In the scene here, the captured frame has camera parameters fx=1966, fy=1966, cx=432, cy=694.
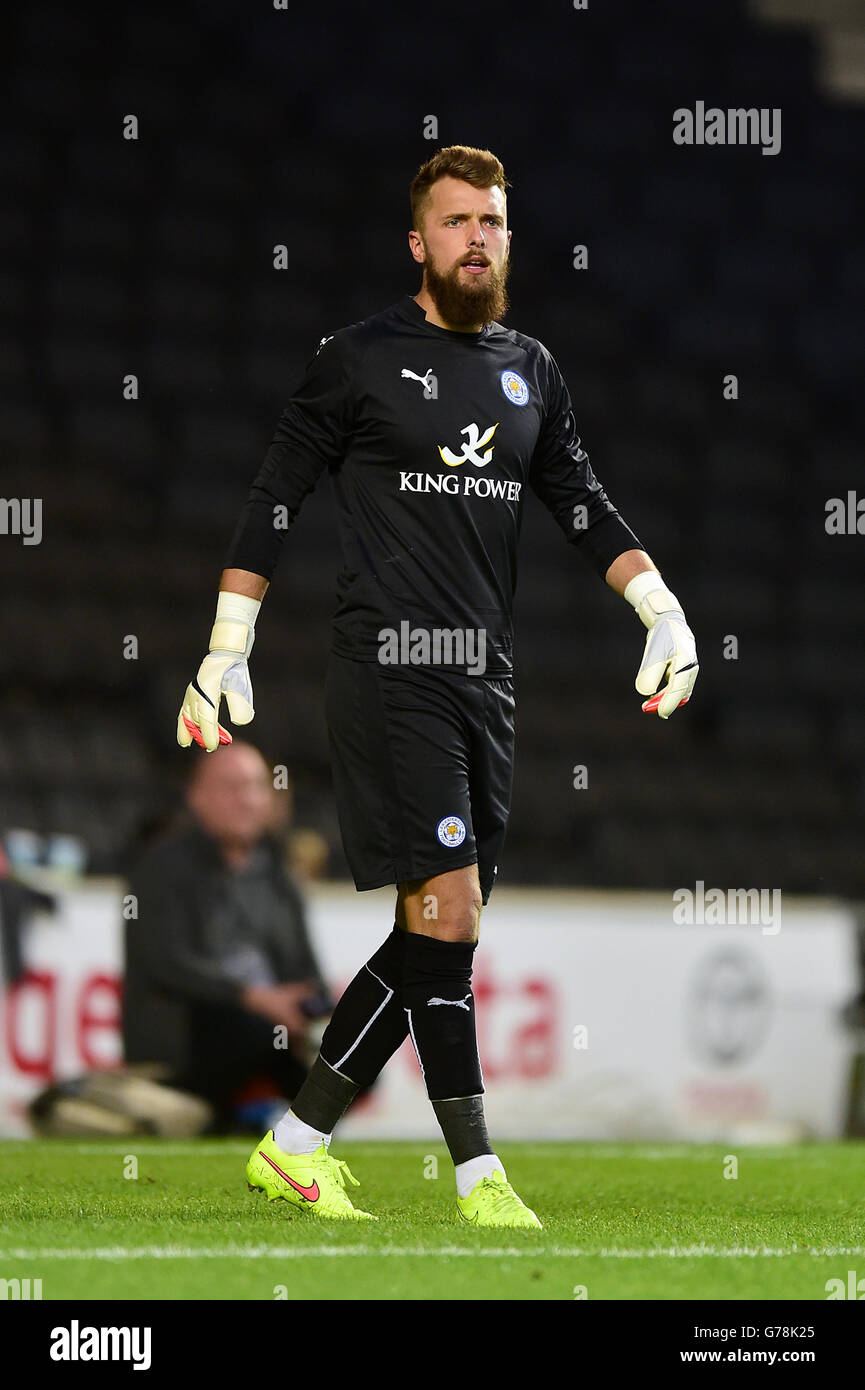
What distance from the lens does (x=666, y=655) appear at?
3.95m

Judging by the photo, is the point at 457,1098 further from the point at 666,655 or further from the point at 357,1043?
the point at 666,655

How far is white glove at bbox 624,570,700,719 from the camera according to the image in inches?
154

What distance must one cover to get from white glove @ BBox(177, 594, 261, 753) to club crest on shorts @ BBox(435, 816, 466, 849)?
1.48 ft

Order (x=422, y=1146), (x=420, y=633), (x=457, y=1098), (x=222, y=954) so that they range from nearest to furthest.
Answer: (x=457, y=1098) → (x=420, y=633) → (x=422, y=1146) → (x=222, y=954)

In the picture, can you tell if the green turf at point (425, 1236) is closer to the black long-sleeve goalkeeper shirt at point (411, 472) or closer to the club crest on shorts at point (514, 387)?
the black long-sleeve goalkeeper shirt at point (411, 472)

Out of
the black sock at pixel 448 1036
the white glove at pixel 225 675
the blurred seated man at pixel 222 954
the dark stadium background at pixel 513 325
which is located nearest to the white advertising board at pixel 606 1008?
the blurred seated man at pixel 222 954

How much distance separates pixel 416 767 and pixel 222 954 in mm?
3770

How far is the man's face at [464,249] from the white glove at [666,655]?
672 mm

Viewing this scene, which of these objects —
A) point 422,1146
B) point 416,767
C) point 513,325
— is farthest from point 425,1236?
point 513,325

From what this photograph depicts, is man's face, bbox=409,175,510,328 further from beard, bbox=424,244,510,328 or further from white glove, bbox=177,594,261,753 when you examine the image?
white glove, bbox=177,594,261,753

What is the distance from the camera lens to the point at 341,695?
12.6 ft

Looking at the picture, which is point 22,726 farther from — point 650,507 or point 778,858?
point 650,507

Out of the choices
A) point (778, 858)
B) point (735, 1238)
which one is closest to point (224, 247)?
point (778, 858)

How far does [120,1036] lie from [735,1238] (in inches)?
150
